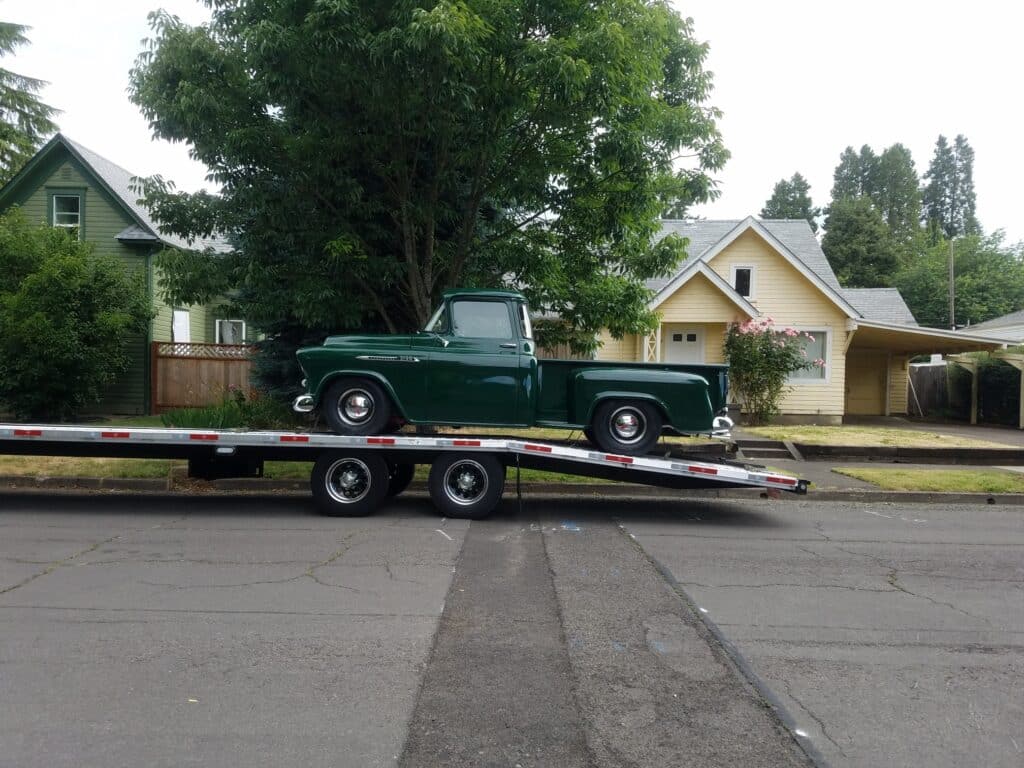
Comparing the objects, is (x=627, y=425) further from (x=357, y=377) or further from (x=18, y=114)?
(x=18, y=114)

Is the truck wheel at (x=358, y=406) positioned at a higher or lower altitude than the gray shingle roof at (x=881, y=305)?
lower

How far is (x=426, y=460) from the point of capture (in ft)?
30.8

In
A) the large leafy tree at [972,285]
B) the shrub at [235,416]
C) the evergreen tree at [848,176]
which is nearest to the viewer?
the shrub at [235,416]

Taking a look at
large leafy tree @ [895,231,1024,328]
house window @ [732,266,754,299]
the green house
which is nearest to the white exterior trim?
house window @ [732,266,754,299]

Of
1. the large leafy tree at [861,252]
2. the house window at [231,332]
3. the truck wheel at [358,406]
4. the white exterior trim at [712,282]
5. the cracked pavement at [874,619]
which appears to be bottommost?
the cracked pavement at [874,619]

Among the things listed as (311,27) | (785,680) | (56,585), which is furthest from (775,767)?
(311,27)

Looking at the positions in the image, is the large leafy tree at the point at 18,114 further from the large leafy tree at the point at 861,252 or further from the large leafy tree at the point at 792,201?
the large leafy tree at the point at 792,201

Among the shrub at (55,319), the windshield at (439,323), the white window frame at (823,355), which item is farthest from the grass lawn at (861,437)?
the shrub at (55,319)

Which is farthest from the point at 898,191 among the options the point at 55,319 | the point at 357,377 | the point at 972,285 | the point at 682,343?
the point at 357,377

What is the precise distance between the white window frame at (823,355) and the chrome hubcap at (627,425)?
14.1 metres

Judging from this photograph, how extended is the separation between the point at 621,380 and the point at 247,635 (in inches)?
205

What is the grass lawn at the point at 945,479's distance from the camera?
39.5 feet

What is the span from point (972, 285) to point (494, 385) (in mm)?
51463

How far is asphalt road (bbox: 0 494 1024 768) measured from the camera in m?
3.75
